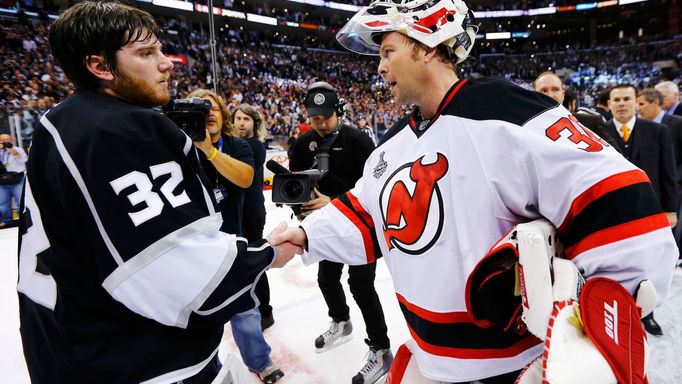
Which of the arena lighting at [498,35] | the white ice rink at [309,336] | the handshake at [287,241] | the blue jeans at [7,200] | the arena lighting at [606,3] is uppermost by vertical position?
the arena lighting at [606,3]

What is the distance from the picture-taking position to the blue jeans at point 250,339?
7.77 ft

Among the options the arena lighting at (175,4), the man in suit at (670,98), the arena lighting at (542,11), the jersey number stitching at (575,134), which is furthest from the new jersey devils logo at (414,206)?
the arena lighting at (542,11)

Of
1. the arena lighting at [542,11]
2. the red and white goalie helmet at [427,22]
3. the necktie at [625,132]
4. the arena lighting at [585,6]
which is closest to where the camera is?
the red and white goalie helmet at [427,22]

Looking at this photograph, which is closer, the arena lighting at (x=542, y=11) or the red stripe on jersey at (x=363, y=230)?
the red stripe on jersey at (x=363, y=230)

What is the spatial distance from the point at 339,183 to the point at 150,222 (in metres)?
1.81

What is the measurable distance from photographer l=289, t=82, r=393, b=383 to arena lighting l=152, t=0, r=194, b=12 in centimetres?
2095

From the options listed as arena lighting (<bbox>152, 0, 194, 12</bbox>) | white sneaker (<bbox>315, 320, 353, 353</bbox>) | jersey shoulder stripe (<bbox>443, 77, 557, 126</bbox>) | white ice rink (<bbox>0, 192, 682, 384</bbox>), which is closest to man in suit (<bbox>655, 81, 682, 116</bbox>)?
white ice rink (<bbox>0, 192, 682, 384</bbox>)

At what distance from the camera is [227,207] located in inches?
93.4

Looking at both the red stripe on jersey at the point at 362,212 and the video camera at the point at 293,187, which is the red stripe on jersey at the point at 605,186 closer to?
the red stripe on jersey at the point at 362,212

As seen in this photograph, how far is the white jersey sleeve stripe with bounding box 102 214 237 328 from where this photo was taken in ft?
2.95

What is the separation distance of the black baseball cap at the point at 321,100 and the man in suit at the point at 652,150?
2306 millimetres

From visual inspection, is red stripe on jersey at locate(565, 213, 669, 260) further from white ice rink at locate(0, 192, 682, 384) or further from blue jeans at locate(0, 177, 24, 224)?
blue jeans at locate(0, 177, 24, 224)

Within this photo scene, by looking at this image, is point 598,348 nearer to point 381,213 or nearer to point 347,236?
point 381,213

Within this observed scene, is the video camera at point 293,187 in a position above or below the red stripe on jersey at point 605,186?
below
